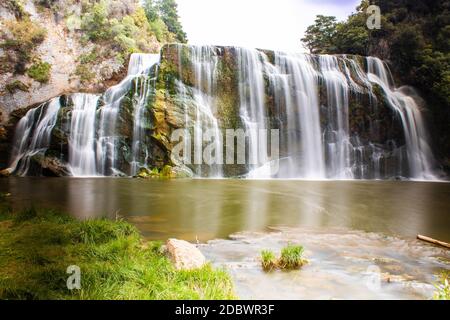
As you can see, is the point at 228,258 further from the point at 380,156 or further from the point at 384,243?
the point at 380,156

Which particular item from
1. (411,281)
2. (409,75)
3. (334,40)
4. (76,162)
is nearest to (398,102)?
(409,75)

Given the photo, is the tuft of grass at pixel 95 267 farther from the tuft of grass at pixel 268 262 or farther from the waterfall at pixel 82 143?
the waterfall at pixel 82 143

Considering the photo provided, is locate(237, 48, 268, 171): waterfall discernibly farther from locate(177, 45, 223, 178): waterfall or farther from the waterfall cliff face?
locate(177, 45, 223, 178): waterfall

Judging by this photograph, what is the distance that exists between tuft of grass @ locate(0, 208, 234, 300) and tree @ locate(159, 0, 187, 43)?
3330cm

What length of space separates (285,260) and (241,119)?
53.7ft

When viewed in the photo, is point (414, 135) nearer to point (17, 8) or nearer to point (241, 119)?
point (241, 119)

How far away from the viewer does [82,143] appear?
1833 centimetres

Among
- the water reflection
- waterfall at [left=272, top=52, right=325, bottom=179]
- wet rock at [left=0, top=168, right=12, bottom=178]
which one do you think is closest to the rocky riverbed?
the water reflection

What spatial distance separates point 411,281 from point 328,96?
1878 centimetres

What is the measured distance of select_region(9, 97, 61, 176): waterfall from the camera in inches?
720

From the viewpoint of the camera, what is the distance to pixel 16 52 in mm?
22547

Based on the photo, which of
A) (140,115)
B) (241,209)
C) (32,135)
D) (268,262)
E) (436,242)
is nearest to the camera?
(268,262)

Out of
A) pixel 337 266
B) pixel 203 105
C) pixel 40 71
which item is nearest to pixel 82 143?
pixel 203 105

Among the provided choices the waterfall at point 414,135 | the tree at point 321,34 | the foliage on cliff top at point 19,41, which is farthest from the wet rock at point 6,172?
the tree at point 321,34
